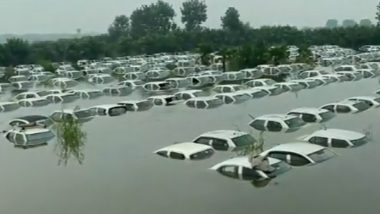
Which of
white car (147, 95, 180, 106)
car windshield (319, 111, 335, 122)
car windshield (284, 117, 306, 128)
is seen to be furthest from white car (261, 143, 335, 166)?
white car (147, 95, 180, 106)

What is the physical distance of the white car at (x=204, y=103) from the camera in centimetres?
2812

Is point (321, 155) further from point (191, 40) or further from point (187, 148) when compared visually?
point (191, 40)

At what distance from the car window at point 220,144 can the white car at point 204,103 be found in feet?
28.2

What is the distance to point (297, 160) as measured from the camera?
55.4 ft

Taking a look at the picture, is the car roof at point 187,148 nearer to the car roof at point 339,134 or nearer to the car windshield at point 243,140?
the car windshield at point 243,140

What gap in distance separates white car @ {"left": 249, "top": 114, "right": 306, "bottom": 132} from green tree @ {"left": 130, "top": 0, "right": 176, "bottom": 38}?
226ft

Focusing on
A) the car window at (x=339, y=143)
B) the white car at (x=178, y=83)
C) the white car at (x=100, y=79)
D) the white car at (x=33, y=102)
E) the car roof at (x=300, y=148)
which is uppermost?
the car roof at (x=300, y=148)

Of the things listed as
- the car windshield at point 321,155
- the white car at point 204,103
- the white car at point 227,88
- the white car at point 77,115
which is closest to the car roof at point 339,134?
the car windshield at point 321,155

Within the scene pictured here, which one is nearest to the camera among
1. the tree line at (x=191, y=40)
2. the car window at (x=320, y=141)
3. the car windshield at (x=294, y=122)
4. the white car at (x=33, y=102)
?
the car window at (x=320, y=141)

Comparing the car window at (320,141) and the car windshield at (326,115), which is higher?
the car window at (320,141)

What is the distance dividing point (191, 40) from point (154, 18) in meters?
21.5

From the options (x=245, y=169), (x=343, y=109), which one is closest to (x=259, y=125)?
(x=343, y=109)

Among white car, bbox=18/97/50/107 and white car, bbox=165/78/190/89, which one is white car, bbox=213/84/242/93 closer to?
white car, bbox=165/78/190/89

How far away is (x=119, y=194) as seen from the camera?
15391 millimetres
